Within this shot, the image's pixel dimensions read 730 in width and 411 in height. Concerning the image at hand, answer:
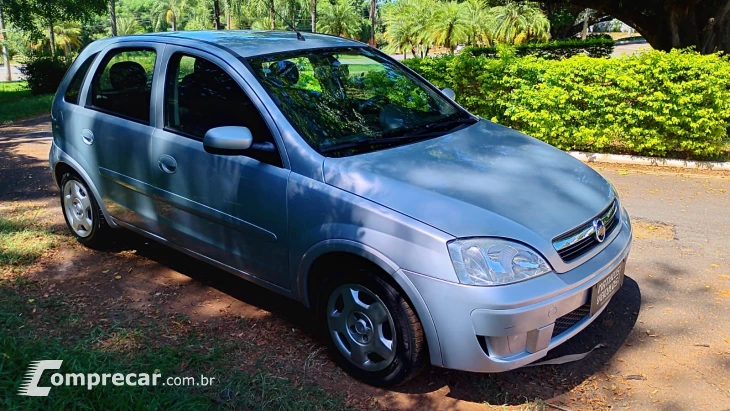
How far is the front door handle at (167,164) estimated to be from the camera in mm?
4086

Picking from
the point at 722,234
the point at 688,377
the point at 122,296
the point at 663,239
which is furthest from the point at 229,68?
the point at 722,234

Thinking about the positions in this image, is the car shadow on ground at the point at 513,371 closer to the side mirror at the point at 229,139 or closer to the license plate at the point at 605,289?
the license plate at the point at 605,289

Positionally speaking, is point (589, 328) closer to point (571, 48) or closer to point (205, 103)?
point (205, 103)

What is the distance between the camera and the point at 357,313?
130 inches

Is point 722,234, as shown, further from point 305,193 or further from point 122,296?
point 122,296

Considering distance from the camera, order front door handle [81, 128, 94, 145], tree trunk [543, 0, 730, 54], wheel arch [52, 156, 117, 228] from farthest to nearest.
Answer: tree trunk [543, 0, 730, 54], wheel arch [52, 156, 117, 228], front door handle [81, 128, 94, 145]

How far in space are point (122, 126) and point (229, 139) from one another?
1.47 meters

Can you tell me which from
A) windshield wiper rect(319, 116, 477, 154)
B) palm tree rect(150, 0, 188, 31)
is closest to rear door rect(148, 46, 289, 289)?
windshield wiper rect(319, 116, 477, 154)

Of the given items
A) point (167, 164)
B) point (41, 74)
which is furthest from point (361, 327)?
point (41, 74)

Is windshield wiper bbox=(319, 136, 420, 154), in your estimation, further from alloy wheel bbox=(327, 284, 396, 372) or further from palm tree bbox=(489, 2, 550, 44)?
palm tree bbox=(489, 2, 550, 44)

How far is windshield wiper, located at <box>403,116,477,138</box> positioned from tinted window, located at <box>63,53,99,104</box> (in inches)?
109

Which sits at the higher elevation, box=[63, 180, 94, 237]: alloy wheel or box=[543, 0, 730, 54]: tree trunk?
box=[543, 0, 730, 54]: tree trunk

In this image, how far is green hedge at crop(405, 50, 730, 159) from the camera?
7.68 meters

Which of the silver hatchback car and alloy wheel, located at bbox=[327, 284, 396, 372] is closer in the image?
the silver hatchback car
